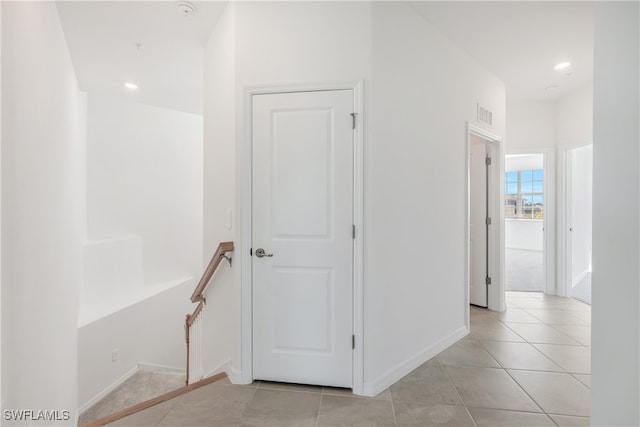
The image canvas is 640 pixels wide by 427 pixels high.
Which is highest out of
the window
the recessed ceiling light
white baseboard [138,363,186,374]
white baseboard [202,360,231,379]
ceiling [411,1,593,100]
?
ceiling [411,1,593,100]

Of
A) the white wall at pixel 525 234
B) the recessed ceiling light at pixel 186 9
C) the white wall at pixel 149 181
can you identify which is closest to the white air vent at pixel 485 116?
the recessed ceiling light at pixel 186 9

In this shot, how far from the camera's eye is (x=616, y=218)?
109 centimetres

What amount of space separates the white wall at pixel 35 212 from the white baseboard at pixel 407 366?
1.93 meters

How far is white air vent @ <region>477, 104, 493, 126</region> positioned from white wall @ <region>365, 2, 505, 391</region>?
22cm

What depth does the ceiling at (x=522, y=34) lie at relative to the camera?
2383mm

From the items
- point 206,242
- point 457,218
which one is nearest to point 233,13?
point 206,242

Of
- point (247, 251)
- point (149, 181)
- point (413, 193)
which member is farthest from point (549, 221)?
point (149, 181)

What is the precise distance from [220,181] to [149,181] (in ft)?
11.1

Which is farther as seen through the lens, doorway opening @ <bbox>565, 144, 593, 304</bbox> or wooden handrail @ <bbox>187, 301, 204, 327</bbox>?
doorway opening @ <bbox>565, 144, 593, 304</bbox>

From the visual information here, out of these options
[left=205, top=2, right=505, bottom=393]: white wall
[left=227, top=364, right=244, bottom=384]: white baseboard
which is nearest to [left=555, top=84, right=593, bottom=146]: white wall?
[left=205, top=2, right=505, bottom=393]: white wall

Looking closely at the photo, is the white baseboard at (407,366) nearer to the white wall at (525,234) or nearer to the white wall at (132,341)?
the white wall at (132,341)

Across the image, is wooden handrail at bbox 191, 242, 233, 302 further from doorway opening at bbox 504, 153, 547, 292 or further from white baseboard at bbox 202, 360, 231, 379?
doorway opening at bbox 504, 153, 547, 292

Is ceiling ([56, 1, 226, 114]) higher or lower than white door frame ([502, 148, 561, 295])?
higher

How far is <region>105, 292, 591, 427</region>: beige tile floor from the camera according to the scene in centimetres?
178
